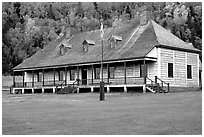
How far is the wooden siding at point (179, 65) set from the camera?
36.2m

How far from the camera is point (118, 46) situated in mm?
39375

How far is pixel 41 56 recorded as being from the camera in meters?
48.2

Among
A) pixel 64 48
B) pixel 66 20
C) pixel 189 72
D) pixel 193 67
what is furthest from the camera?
pixel 66 20

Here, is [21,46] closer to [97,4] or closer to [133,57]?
[97,4]

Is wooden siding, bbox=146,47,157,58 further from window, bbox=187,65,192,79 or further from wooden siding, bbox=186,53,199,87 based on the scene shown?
window, bbox=187,65,192,79

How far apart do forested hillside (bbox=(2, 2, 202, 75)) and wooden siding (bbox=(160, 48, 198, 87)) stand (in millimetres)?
20855

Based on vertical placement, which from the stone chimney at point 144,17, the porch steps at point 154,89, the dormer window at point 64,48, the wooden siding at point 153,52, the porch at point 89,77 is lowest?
the porch steps at point 154,89

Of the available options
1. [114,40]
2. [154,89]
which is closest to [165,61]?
[154,89]

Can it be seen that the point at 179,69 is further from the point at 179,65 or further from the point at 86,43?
the point at 86,43

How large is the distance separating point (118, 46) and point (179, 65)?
20.2ft

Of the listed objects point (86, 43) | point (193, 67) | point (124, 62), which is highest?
point (86, 43)

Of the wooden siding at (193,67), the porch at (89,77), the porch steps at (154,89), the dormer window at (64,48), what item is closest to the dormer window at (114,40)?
the porch at (89,77)

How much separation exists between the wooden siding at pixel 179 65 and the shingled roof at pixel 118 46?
674mm

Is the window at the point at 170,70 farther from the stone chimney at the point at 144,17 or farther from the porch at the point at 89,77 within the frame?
the stone chimney at the point at 144,17
